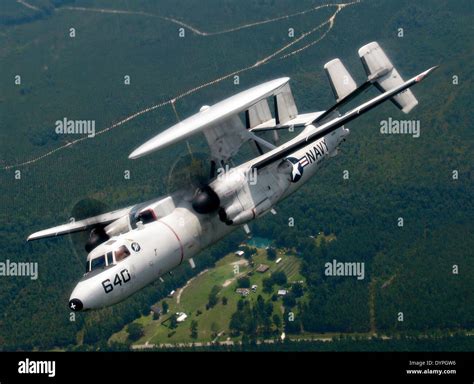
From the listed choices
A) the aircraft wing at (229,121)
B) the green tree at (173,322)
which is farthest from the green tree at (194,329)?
the aircraft wing at (229,121)

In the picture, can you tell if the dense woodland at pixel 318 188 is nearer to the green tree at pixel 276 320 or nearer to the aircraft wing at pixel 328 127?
the green tree at pixel 276 320

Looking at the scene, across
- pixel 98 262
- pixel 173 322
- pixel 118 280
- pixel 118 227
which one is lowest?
pixel 173 322

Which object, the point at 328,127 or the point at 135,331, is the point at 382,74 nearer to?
the point at 328,127

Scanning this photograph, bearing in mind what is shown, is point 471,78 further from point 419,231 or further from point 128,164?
point 128,164

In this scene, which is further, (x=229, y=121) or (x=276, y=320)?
(x=276, y=320)

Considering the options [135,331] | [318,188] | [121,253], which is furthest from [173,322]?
[121,253]

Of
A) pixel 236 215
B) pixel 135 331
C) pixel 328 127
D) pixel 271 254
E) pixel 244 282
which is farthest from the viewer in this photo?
pixel 271 254
